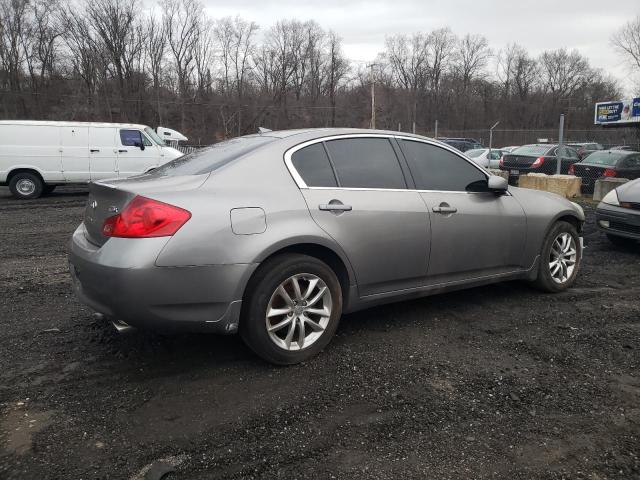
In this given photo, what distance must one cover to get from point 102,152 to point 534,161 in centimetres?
1300

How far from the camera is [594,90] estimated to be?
6825 cm

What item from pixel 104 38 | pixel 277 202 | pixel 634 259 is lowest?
pixel 634 259

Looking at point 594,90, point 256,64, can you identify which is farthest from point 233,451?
point 594,90

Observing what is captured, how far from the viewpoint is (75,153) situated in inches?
519

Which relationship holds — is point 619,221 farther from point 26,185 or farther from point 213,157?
point 26,185

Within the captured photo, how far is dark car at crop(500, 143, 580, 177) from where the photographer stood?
15.8 m

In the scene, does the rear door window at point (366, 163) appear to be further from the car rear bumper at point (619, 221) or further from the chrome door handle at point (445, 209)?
the car rear bumper at point (619, 221)

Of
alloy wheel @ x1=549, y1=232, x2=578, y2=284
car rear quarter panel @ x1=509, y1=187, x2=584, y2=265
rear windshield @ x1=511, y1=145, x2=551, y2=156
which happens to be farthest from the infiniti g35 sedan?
rear windshield @ x1=511, y1=145, x2=551, y2=156

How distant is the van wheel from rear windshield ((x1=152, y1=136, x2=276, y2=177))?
11.1m

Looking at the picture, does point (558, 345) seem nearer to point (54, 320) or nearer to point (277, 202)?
point (277, 202)

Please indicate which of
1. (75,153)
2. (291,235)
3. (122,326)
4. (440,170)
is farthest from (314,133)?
(75,153)

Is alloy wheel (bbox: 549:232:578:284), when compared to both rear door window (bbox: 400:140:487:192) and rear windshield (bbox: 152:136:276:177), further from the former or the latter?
rear windshield (bbox: 152:136:276:177)

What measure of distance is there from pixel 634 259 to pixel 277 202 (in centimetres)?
548

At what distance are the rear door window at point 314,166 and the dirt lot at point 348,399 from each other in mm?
1189
